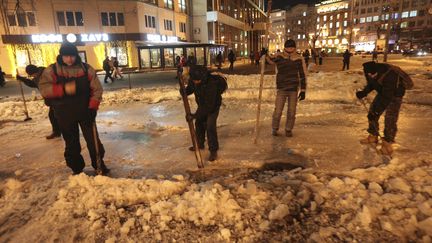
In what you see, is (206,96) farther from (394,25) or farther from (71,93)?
(394,25)

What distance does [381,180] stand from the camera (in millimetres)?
3984

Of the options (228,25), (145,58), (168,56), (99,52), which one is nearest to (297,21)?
(228,25)

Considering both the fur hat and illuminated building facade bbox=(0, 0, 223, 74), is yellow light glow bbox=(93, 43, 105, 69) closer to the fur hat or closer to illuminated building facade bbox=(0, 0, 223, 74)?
illuminated building facade bbox=(0, 0, 223, 74)

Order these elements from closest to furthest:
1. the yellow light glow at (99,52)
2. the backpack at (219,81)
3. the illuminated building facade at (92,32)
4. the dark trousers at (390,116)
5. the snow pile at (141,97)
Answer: the backpack at (219,81)
the dark trousers at (390,116)
the snow pile at (141,97)
the illuminated building facade at (92,32)
the yellow light glow at (99,52)

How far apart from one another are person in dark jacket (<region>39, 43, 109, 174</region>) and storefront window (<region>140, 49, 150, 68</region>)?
31.6 meters

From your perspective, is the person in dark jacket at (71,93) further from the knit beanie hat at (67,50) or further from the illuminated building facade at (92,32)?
the illuminated building facade at (92,32)

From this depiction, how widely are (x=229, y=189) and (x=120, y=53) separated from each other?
108 ft

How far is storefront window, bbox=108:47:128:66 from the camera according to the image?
110 ft

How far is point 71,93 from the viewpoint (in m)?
4.12

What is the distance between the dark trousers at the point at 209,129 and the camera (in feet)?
16.3

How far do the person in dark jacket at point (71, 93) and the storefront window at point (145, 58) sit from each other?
31617 millimetres

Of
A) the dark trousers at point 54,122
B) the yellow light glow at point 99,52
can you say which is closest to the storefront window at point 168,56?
the yellow light glow at point 99,52

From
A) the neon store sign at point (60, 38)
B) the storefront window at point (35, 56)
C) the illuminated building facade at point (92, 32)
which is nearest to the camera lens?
the illuminated building facade at point (92, 32)

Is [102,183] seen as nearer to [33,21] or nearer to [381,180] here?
[381,180]
